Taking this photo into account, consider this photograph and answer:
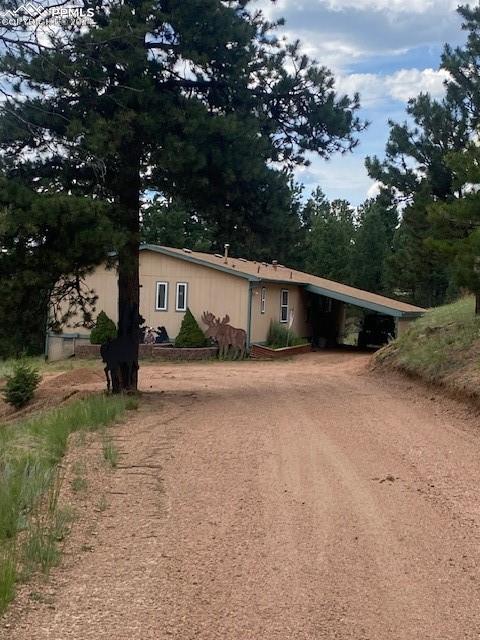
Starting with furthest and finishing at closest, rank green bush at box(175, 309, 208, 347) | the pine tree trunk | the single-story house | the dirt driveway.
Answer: the single-story house
green bush at box(175, 309, 208, 347)
the pine tree trunk
the dirt driveway

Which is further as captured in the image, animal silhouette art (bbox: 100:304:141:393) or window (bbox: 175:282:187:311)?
window (bbox: 175:282:187:311)

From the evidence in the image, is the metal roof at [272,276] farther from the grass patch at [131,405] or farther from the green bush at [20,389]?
the grass patch at [131,405]

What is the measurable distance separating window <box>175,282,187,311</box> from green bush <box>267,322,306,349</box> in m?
3.70

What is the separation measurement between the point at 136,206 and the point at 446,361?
6.92 meters

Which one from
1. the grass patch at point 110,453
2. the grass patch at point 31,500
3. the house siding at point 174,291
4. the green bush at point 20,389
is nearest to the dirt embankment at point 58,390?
the green bush at point 20,389

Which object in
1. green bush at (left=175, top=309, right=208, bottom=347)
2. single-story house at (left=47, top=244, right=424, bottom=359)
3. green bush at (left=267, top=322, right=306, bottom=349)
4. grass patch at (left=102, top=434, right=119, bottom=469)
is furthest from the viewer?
green bush at (left=267, top=322, right=306, bottom=349)

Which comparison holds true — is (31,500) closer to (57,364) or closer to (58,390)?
(58,390)

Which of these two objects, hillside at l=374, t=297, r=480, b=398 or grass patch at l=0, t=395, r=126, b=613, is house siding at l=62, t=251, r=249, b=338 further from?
grass patch at l=0, t=395, r=126, b=613

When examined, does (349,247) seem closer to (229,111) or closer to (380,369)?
(380,369)

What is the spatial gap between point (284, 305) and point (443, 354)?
16.6 m

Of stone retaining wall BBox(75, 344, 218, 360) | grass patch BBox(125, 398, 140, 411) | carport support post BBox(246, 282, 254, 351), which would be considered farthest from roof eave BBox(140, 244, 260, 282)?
grass patch BBox(125, 398, 140, 411)

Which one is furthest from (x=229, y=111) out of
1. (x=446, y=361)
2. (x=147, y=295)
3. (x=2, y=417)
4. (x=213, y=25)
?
(x=147, y=295)

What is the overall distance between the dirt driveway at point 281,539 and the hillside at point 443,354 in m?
2.21

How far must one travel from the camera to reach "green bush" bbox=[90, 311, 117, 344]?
28.9 metres
